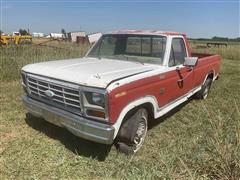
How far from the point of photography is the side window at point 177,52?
5.28 metres

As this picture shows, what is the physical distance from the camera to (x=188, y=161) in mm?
3793

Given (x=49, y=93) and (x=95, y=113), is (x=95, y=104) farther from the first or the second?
(x=49, y=93)

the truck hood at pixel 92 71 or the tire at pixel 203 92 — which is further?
the tire at pixel 203 92

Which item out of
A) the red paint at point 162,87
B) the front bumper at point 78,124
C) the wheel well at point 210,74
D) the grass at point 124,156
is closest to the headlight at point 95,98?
the red paint at point 162,87

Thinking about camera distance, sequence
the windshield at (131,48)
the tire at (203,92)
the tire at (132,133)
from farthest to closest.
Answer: the tire at (203,92)
the windshield at (131,48)
the tire at (132,133)

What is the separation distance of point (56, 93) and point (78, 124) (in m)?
0.62

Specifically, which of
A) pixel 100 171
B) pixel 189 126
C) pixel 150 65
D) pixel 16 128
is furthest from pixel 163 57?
pixel 16 128

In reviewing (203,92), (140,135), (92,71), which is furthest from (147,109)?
(203,92)

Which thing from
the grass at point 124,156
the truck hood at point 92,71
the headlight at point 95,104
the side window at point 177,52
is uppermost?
the side window at point 177,52

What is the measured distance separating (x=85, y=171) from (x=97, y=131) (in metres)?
0.60

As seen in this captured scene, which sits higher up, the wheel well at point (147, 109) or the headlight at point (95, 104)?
the headlight at point (95, 104)

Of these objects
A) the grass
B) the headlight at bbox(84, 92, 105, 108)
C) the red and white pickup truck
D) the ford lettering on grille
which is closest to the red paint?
the red and white pickup truck

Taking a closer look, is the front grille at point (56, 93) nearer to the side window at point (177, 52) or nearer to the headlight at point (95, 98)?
the headlight at point (95, 98)

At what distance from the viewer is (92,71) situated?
4.02 meters
